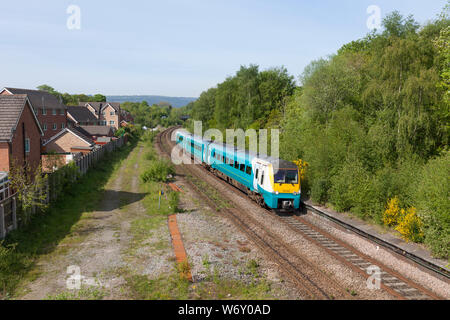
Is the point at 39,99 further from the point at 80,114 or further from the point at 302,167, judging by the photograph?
the point at 302,167

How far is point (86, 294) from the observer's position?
32.9 ft

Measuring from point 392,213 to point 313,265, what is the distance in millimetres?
6019

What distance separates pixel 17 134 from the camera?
64.4 ft

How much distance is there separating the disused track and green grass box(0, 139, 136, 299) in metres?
7.52

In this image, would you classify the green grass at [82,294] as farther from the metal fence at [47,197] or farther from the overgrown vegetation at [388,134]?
the overgrown vegetation at [388,134]

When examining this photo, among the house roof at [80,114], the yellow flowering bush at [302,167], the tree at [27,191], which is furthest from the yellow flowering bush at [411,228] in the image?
the house roof at [80,114]

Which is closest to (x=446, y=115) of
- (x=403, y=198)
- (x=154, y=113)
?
(x=403, y=198)

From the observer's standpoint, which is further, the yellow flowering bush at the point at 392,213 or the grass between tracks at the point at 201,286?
the yellow flowering bush at the point at 392,213

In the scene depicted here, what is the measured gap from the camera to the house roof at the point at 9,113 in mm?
18362

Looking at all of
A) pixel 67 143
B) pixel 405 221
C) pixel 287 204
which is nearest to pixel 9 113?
pixel 287 204

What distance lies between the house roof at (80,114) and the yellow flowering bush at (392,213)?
66.5 meters

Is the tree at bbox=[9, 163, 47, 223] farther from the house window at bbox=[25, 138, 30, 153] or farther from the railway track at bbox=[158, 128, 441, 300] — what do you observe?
the railway track at bbox=[158, 128, 441, 300]

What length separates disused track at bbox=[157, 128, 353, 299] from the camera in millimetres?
10630
